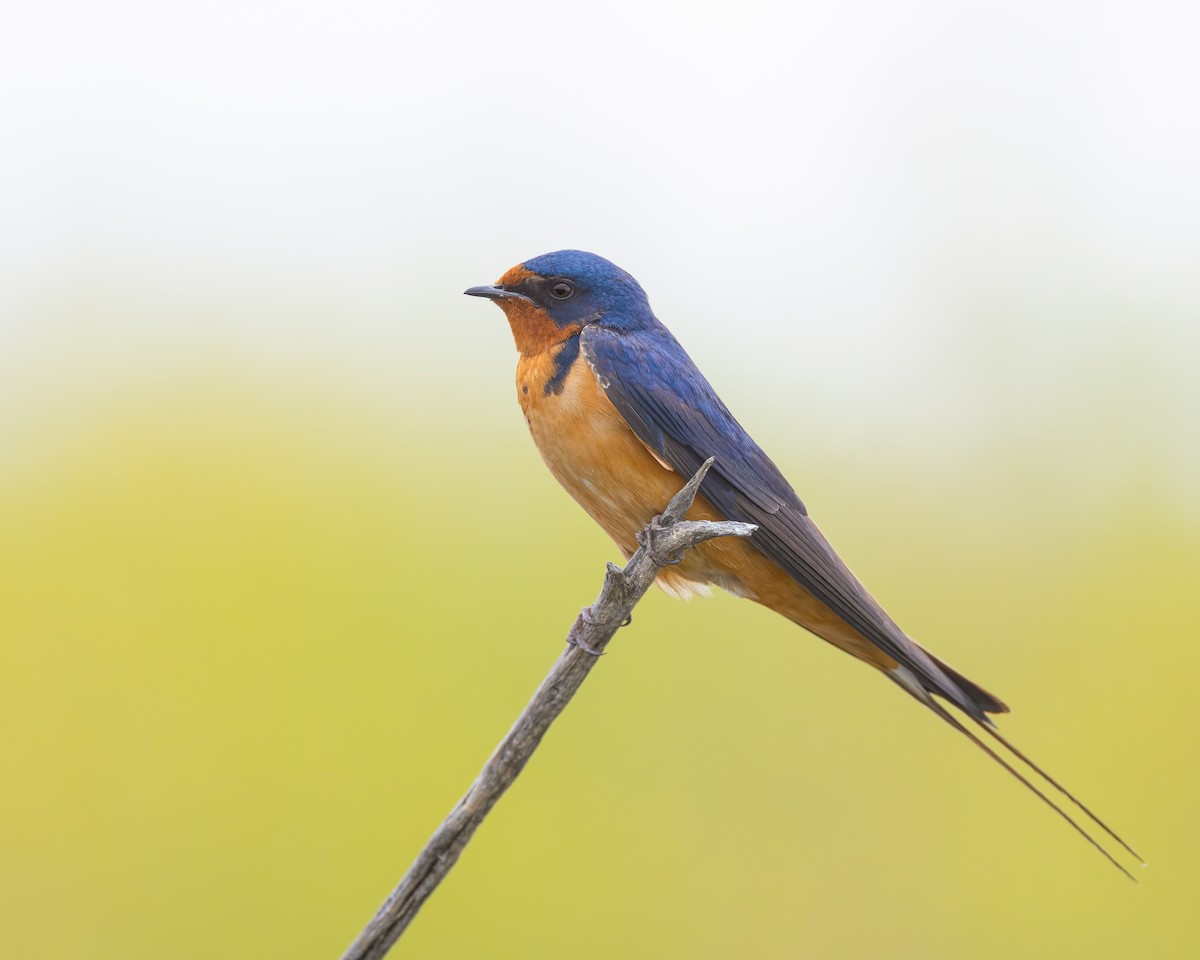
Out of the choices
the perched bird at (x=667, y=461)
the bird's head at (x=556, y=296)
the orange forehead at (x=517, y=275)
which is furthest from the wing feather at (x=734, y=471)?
the orange forehead at (x=517, y=275)

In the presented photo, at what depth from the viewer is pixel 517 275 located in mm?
2945

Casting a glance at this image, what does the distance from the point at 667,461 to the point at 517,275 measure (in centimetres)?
65

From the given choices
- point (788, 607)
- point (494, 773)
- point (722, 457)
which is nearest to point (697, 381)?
point (722, 457)

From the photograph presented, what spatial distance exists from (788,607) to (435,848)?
1311 millimetres

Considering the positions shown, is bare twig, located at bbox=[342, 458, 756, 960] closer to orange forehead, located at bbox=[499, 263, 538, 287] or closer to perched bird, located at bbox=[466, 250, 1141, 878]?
perched bird, located at bbox=[466, 250, 1141, 878]

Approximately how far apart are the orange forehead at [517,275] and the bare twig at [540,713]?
874mm

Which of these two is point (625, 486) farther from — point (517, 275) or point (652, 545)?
point (517, 275)

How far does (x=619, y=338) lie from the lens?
281 centimetres

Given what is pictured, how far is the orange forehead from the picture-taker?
9.65 feet

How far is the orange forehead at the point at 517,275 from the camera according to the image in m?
2.94

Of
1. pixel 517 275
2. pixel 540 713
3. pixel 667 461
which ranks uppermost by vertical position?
pixel 517 275

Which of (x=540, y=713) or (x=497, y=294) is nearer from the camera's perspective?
(x=540, y=713)

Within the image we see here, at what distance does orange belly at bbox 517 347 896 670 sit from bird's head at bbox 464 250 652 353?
82 millimetres

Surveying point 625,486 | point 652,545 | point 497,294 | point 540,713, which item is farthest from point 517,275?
point 540,713
